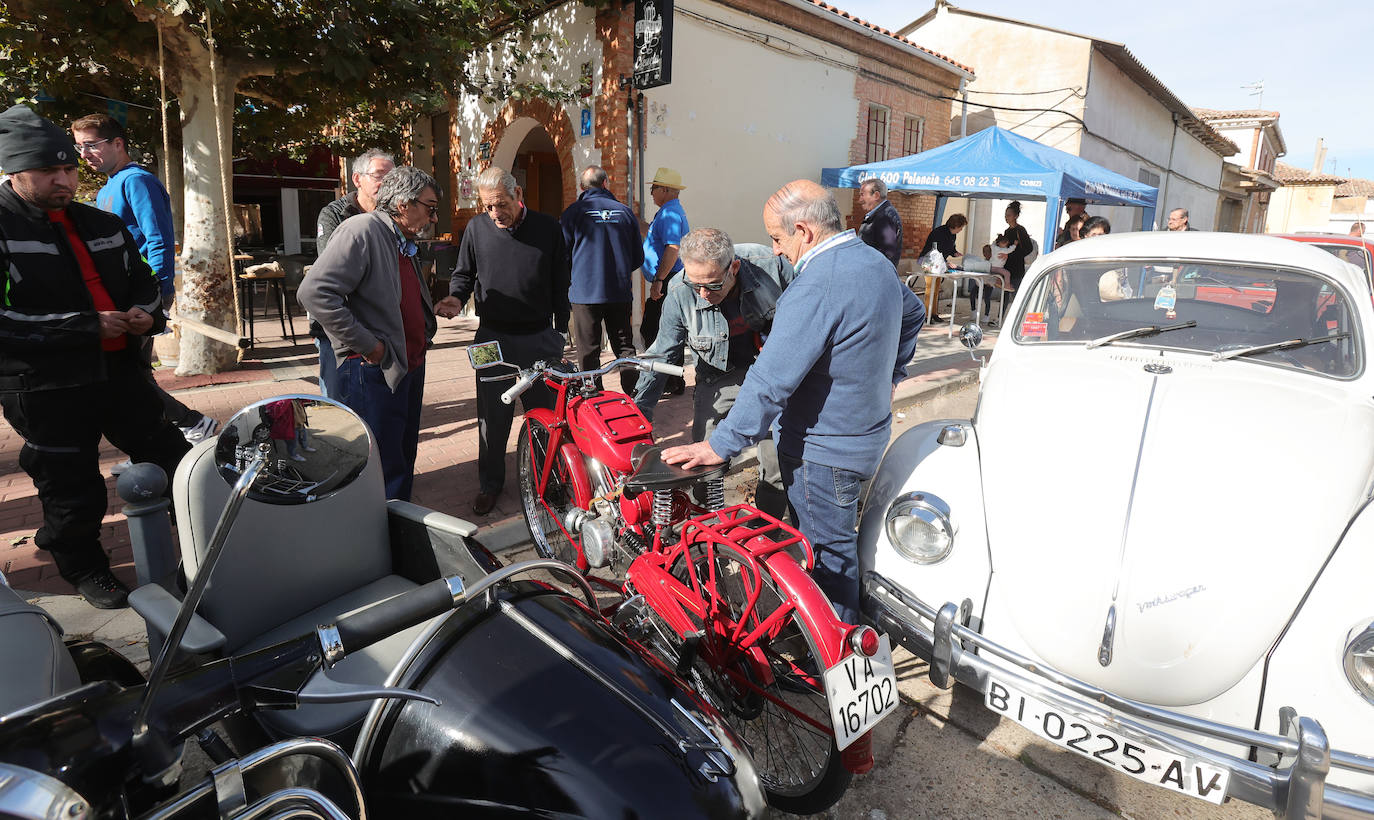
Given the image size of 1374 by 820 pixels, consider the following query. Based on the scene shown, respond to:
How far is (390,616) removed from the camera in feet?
3.93

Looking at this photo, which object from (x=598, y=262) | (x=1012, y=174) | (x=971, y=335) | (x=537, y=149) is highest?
(x=537, y=149)

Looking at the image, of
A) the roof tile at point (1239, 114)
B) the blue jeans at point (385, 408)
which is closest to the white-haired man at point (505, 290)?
the blue jeans at point (385, 408)

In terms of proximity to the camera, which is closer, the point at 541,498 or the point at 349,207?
the point at 541,498

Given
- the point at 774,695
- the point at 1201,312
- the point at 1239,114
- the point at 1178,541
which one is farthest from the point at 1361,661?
the point at 1239,114

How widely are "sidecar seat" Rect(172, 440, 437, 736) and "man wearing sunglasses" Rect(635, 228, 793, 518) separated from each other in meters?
1.48

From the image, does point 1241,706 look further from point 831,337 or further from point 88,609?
point 88,609

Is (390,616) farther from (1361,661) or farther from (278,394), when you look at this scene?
(278,394)

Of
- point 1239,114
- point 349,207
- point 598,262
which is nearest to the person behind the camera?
point 349,207

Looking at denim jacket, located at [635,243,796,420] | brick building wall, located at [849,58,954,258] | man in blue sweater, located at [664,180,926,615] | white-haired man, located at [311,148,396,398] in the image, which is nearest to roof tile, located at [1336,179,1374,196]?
brick building wall, located at [849,58,954,258]

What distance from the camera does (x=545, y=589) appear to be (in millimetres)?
1754

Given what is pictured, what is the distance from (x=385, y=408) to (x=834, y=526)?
2.34 meters

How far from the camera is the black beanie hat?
9.12ft

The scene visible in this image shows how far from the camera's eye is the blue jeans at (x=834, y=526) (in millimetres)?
2570

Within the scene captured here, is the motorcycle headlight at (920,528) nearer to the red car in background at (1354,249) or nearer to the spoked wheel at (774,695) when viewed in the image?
the spoked wheel at (774,695)
